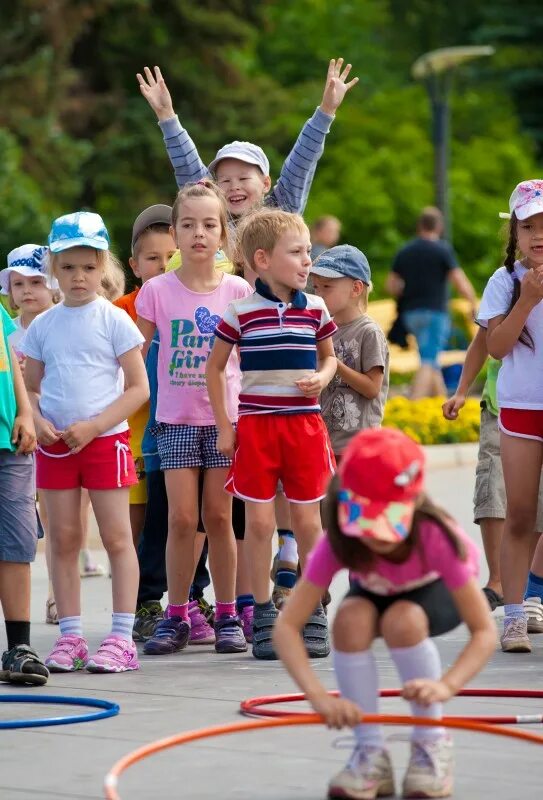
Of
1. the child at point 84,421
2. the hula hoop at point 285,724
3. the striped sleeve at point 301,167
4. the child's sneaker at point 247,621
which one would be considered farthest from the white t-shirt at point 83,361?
the hula hoop at point 285,724

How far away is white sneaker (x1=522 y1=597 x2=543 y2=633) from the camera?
7.74 metres

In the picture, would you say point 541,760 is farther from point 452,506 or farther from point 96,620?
point 452,506

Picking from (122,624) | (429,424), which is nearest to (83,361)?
(122,624)

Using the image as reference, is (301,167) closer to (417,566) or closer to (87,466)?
(87,466)

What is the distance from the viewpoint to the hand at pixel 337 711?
4.46 m

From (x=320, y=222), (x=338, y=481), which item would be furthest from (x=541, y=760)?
(x=320, y=222)

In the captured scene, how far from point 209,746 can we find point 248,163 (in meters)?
3.32

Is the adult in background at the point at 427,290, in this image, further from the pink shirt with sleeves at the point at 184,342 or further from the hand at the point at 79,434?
the hand at the point at 79,434

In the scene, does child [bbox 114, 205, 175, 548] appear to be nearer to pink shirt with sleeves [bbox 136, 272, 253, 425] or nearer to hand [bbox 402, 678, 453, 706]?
pink shirt with sleeves [bbox 136, 272, 253, 425]

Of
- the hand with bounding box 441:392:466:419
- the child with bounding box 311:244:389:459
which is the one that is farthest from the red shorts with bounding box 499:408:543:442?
the child with bounding box 311:244:389:459

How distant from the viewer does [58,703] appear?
611 centimetres

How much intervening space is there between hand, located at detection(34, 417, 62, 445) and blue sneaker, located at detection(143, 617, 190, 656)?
1.05 meters

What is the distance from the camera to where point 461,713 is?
5.84 m

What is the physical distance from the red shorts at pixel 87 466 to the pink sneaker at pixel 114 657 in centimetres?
61
